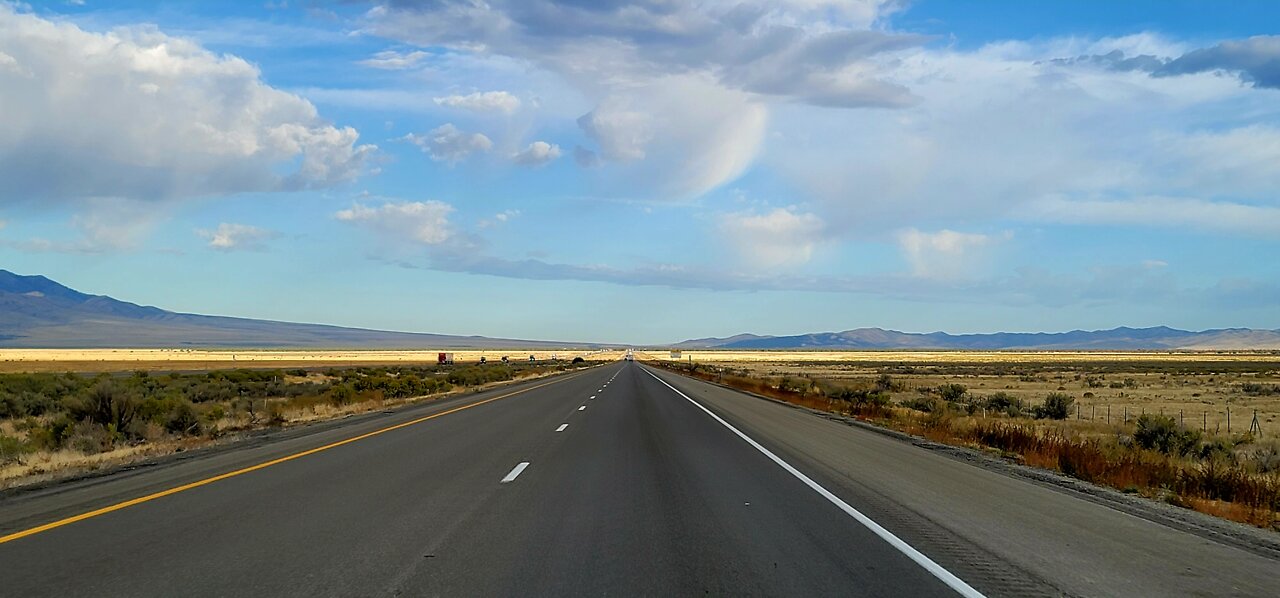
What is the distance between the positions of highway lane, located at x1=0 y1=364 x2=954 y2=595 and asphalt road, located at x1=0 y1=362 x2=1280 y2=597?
0.11ft

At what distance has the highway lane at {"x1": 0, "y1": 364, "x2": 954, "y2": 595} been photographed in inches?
283

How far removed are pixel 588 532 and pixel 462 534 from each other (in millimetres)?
1198

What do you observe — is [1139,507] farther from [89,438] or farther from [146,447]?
[89,438]

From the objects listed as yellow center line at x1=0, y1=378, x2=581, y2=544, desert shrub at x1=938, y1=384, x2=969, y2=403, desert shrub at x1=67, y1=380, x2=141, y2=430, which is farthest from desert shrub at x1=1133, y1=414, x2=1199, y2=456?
desert shrub at x1=67, y1=380, x2=141, y2=430

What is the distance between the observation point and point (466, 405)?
33.9m

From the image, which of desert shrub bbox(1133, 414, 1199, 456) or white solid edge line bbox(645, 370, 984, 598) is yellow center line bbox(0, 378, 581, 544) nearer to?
white solid edge line bbox(645, 370, 984, 598)

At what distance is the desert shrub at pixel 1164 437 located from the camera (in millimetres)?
21672

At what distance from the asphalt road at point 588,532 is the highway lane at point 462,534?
0.03 meters

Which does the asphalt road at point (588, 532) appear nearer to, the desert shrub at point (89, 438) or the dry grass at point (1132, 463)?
the dry grass at point (1132, 463)

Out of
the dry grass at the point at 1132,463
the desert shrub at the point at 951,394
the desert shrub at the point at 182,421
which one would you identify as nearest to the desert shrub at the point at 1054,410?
the dry grass at the point at 1132,463

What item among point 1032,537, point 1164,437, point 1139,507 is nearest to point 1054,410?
point 1164,437

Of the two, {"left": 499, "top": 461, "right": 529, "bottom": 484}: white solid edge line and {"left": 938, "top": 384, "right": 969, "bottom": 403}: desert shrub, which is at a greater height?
{"left": 499, "top": 461, "right": 529, "bottom": 484}: white solid edge line

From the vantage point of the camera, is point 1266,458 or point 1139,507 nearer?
point 1139,507

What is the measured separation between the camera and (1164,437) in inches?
877
